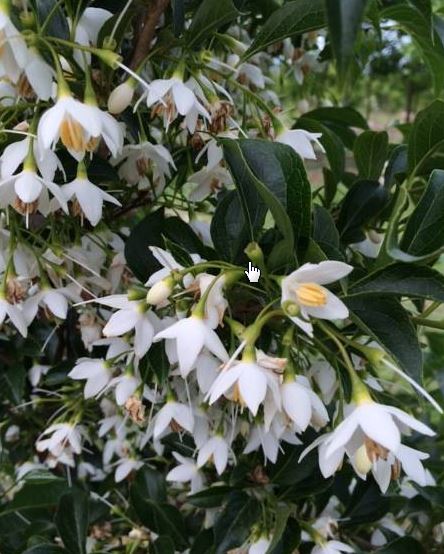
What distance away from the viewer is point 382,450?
486mm

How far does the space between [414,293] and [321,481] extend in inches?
12.5

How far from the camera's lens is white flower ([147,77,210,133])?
0.57 meters

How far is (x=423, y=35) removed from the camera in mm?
725

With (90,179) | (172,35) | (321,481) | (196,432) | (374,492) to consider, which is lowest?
(374,492)

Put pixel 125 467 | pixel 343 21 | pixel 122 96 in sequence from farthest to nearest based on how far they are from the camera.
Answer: pixel 125 467
pixel 122 96
pixel 343 21

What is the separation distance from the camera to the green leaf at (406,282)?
0.49 meters

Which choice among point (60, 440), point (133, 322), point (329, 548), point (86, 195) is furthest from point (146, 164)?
point (329, 548)

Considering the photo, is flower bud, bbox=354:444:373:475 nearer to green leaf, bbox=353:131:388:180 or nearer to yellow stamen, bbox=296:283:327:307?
yellow stamen, bbox=296:283:327:307

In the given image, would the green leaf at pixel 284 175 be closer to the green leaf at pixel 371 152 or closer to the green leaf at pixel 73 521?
the green leaf at pixel 371 152

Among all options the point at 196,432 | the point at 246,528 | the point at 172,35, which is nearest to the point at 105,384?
the point at 196,432

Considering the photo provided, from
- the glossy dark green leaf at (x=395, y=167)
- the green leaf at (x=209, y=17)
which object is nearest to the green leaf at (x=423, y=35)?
the glossy dark green leaf at (x=395, y=167)

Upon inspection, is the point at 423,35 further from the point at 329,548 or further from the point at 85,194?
the point at 329,548

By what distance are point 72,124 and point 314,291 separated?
22 cm

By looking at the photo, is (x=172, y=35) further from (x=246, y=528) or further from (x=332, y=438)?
(x=246, y=528)
